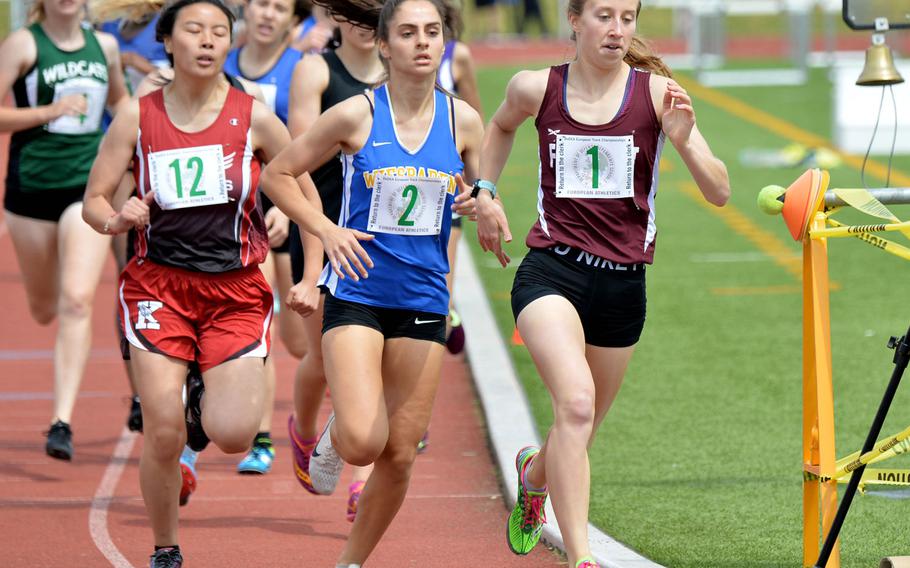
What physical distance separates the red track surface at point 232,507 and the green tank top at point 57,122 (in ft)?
4.84

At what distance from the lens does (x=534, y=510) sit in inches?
242

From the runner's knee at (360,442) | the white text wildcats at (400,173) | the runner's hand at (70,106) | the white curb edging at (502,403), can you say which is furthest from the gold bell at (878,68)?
the runner's hand at (70,106)

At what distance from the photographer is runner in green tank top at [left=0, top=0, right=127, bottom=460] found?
27.6ft

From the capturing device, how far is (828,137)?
22.2 metres

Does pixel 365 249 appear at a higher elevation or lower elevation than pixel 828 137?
higher

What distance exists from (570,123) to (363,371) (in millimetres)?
1176

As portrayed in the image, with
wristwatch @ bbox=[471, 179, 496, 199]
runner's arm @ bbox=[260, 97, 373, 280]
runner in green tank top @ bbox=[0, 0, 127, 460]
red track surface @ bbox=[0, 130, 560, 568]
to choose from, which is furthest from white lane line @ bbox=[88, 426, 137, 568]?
wristwatch @ bbox=[471, 179, 496, 199]

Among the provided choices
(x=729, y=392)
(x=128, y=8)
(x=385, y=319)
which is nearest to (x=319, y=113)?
(x=385, y=319)

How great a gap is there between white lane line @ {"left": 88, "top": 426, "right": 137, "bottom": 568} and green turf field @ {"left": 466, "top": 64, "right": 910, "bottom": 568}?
2.03 m

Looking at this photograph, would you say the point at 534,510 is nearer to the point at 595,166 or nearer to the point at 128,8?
the point at 595,166

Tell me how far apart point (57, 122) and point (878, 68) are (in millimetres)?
4575

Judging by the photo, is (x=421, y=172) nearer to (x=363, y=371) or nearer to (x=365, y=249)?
(x=365, y=249)

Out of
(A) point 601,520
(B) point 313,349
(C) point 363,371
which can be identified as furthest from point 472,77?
(C) point 363,371

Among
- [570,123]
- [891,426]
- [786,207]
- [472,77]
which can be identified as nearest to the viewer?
[786,207]
